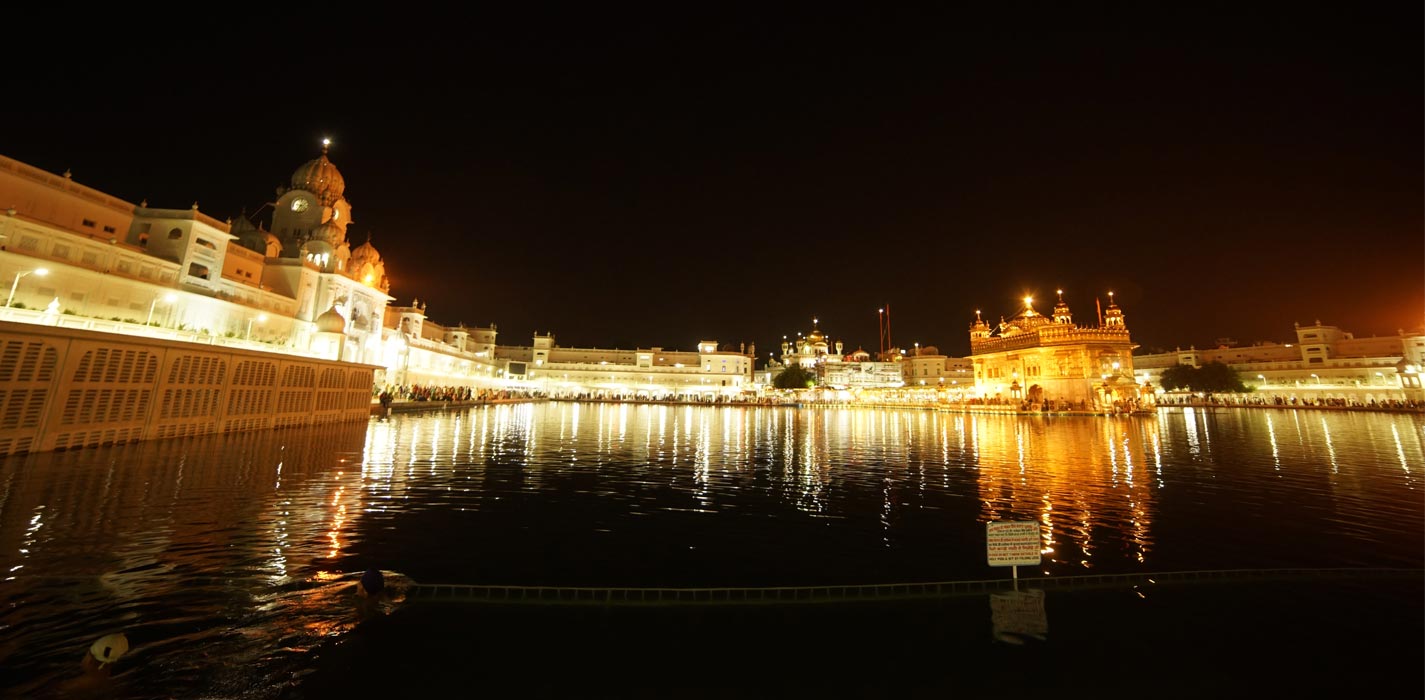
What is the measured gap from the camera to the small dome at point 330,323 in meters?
35.0

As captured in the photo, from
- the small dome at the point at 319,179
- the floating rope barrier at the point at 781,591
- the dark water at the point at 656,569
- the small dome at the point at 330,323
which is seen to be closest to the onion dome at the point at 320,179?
the small dome at the point at 319,179

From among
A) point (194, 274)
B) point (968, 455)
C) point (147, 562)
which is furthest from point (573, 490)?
point (194, 274)

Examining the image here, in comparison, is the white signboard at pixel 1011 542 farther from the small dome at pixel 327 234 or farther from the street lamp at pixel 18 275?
the small dome at pixel 327 234

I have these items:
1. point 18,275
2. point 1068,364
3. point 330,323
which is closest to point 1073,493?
point 18,275

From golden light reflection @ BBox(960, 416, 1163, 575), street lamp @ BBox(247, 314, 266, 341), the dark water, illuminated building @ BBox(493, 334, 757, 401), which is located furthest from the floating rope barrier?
illuminated building @ BBox(493, 334, 757, 401)

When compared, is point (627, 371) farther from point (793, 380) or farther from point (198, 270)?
point (198, 270)

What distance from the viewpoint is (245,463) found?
13.8 meters

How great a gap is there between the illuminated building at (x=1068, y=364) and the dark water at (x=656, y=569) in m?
39.0

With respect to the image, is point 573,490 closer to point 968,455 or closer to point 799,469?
point 799,469

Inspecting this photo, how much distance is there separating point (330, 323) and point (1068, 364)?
62.5m

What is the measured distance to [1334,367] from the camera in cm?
7562

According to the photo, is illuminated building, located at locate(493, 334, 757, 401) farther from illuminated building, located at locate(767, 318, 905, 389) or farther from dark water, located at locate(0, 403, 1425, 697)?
dark water, located at locate(0, 403, 1425, 697)

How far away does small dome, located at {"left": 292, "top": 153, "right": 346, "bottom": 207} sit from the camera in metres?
40.2

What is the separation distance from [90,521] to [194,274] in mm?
28070
